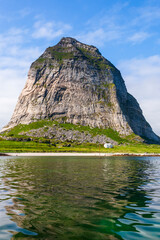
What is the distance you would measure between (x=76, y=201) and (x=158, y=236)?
25.7 ft

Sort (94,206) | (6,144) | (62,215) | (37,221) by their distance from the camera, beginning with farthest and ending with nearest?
(6,144), (94,206), (62,215), (37,221)

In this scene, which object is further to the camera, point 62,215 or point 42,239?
point 62,215

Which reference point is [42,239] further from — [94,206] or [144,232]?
[94,206]

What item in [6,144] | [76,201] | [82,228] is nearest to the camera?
[82,228]

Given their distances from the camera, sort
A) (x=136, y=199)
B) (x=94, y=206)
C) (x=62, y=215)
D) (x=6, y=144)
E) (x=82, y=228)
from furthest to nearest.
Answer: (x=6, y=144) → (x=136, y=199) → (x=94, y=206) → (x=62, y=215) → (x=82, y=228)

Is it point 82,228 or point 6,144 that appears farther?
point 6,144

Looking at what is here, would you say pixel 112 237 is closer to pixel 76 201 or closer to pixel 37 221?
pixel 37 221

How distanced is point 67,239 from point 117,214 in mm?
5283

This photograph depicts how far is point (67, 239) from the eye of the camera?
894 cm

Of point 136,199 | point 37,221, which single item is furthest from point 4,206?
point 136,199

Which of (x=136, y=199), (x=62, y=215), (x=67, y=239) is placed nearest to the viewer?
(x=67, y=239)

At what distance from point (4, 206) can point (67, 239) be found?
796cm

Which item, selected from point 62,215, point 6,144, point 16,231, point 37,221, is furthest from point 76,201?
point 6,144

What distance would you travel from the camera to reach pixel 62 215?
1253cm
